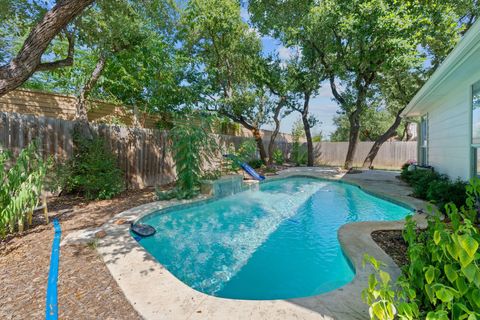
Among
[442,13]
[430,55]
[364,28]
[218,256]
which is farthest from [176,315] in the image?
[430,55]

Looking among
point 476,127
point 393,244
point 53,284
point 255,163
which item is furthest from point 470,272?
point 255,163

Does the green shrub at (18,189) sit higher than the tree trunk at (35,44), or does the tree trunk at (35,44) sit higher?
the tree trunk at (35,44)

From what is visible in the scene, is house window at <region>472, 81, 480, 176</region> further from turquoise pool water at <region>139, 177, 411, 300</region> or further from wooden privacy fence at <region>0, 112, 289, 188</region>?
wooden privacy fence at <region>0, 112, 289, 188</region>

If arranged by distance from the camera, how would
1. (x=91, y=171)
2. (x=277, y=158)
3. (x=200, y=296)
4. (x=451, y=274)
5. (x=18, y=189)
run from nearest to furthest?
(x=451, y=274) → (x=200, y=296) → (x=18, y=189) → (x=91, y=171) → (x=277, y=158)

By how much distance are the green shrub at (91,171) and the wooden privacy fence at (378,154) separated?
15.1 m

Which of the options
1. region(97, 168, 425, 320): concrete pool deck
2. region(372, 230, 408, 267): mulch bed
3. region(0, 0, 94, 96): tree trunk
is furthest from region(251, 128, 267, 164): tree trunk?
region(0, 0, 94, 96): tree trunk

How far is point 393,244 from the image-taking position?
3355 millimetres

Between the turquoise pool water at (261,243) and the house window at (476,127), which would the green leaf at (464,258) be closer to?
Result: the turquoise pool water at (261,243)

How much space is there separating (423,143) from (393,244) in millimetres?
8218

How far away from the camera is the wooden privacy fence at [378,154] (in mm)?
15359

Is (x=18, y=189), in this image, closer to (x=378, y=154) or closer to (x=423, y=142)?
(x=423, y=142)

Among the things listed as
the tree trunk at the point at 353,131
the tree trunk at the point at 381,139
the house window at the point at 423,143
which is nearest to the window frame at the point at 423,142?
the house window at the point at 423,143

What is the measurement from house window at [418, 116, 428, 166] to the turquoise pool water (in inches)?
145

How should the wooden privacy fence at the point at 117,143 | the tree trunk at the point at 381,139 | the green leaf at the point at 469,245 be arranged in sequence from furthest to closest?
the tree trunk at the point at 381,139 < the wooden privacy fence at the point at 117,143 < the green leaf at the point at 469,245
